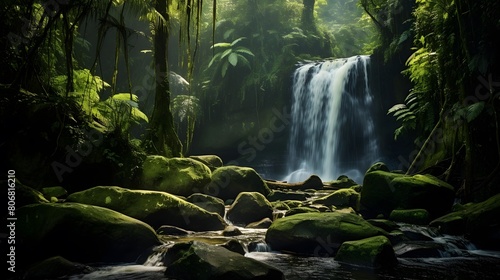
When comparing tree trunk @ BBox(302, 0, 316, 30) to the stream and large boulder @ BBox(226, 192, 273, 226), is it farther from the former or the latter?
the stream

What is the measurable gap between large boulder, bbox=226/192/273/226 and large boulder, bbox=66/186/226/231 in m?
0.93

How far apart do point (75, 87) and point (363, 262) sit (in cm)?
861

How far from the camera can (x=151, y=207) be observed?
6973 millimetres

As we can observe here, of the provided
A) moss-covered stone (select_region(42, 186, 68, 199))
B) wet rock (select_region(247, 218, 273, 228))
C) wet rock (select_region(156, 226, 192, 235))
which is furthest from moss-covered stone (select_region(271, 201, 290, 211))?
moss-covered stone (select_region(42, 186, 68, 199))

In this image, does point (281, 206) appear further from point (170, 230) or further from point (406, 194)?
point (170, 230)

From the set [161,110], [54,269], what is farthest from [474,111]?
[54,269]

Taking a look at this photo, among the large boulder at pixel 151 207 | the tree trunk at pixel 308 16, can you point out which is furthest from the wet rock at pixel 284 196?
the tree trunk at pixel 308 16

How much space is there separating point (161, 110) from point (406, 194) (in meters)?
6.53

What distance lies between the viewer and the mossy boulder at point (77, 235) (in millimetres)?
5000

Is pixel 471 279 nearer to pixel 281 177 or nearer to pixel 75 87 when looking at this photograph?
pixel 75 87

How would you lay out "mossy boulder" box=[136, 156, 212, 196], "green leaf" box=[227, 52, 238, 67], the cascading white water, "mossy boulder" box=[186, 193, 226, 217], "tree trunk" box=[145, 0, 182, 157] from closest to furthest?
"mossy boulder" box=[186, 193, 226, 217] → "mossy boulder" box=[136, 156, 212, 196] → "tree trunk" box=[145, 0, 182, 157] → the cascading white water → "green leaf" box=[227, 52, 238, 67]

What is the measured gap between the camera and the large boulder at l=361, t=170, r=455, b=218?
845cm

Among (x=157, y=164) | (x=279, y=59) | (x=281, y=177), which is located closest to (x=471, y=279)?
(x=157, y=164)

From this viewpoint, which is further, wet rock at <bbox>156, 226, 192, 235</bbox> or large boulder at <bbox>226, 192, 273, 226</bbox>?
large boulder at <bbox>226, 192, 273, 226</bbox>
